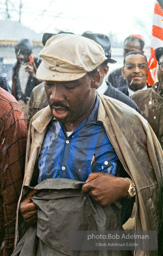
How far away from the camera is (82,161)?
6.29 ft

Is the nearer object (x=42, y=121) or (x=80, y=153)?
(x=80, y=153)

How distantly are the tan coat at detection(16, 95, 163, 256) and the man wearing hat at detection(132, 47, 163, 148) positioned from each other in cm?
81

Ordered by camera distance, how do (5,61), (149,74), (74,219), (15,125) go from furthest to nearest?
(5,61) < (149,74) < (15,125) < (74,219)

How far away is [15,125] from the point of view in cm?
229

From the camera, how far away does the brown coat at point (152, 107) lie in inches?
109

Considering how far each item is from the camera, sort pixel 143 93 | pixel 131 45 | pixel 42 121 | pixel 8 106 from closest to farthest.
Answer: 1. pixel 42 121
2. pixel 8 106
3. pixel 143 93
4. pixel 131 45

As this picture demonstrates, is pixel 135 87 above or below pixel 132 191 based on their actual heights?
above

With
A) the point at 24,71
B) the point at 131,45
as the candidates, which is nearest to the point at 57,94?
the point at 24,71

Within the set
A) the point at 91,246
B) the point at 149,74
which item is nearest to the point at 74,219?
the point at 91,246

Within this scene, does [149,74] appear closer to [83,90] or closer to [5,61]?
[83,90]

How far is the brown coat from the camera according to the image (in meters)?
2.78

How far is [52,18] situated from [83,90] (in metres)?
1.97

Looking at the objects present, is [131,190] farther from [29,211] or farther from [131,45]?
[131,45]

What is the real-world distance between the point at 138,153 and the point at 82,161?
0.35 meters
